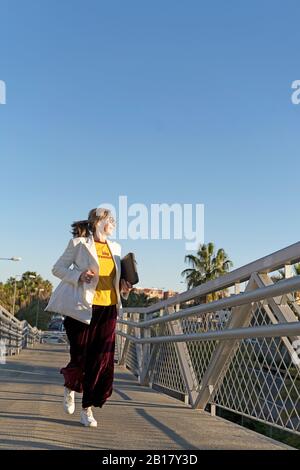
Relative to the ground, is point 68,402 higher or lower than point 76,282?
lower

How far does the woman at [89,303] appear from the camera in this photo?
4660 millimetres

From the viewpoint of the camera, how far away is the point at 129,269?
4.93 meters

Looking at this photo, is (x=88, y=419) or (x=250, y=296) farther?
(x=88, y=419)

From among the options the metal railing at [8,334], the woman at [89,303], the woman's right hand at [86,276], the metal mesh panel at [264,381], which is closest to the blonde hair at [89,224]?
the woman at [89,303]

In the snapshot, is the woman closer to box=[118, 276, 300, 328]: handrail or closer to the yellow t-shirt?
the yellow t-shirt

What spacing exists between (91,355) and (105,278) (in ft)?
2.01

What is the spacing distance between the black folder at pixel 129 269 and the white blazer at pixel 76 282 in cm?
8

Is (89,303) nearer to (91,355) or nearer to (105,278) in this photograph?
(105,278)

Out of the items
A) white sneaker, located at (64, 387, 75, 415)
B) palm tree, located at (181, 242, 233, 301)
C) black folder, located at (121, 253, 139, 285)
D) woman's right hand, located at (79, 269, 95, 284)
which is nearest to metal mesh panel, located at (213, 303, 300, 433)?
black folder, located at (121, 253, 139, 285)

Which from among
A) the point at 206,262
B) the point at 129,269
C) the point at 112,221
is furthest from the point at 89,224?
the point at 206,262

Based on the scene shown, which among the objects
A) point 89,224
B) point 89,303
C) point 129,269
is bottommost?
point 89,303

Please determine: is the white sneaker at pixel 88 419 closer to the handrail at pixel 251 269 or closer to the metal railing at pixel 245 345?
the metal railing at pixel 245 345

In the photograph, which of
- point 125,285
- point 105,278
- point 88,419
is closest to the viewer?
point 88,419

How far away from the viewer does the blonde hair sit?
4828 mm
